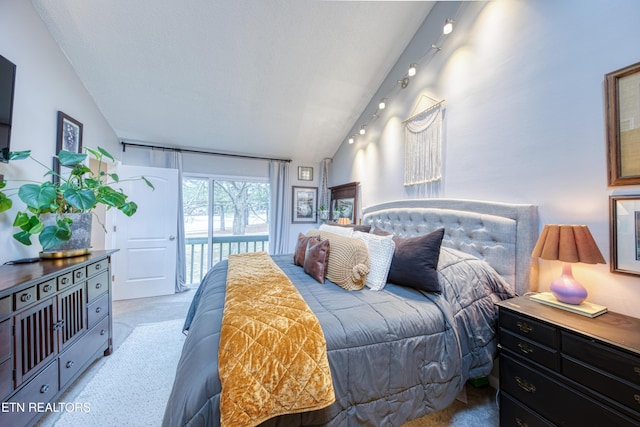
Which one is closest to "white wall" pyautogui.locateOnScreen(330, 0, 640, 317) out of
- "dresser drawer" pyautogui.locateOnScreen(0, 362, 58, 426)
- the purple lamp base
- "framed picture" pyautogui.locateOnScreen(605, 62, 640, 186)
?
"framed picture" pyautogui.locateOnScreen(605, 62, 640, 186)

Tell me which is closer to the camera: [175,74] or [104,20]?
[104,20]

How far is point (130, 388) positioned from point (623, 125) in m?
3.60

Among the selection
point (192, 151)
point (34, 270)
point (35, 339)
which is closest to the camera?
point (35, 339)

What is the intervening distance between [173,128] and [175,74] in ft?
3.34

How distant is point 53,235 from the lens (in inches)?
64.3

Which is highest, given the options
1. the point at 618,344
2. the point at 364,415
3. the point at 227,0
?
the point at 227,0

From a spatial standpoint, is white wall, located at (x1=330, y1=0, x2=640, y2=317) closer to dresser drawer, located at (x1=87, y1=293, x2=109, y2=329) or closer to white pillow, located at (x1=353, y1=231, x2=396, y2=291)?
white pillow, located at (x1=353, y1=231, x2=396, y2=291)

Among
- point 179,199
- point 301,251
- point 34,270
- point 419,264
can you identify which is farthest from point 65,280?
point 419,264

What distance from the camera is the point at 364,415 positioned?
1139 mm

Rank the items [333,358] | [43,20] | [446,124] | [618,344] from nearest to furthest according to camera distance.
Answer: [618,344] → [333,358] → [43,20] → [446,124]

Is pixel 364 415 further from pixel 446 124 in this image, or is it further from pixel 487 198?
pixel 446 124

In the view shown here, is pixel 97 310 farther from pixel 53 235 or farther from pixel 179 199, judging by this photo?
pixel 179 199

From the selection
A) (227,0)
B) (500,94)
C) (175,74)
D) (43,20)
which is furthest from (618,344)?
(43,20)

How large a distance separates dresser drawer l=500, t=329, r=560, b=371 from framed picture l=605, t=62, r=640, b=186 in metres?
1.00
